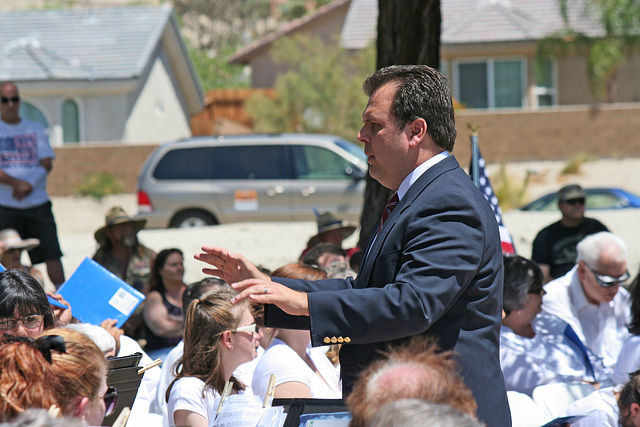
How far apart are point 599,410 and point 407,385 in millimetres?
2247

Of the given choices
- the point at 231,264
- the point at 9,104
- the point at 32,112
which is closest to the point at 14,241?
the point at 9,104

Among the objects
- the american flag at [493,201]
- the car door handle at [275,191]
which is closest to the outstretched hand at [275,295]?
the american flag at [493,201]

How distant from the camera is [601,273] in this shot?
5.64 m

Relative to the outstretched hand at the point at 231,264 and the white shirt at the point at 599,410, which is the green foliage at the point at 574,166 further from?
the outstretched hand at the point at 231,264

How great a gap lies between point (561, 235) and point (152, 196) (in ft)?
27.4

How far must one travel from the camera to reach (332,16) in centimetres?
3300

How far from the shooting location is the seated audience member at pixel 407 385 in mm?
2117

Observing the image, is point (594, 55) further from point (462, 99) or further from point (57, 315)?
point (57, 315)

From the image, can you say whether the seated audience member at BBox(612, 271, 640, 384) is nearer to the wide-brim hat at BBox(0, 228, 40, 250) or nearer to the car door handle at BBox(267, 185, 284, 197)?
the wide-brim hat at BBox(0, 228, 40, 250)

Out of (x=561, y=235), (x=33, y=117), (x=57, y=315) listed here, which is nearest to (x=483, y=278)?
(x=57, y=315)

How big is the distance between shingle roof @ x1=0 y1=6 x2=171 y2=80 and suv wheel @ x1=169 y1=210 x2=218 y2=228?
11176 millimetres

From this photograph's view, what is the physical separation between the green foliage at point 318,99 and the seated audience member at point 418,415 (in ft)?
72.7

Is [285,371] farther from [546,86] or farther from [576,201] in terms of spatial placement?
[546,86]

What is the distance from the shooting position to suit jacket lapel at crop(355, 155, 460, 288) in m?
2.79
